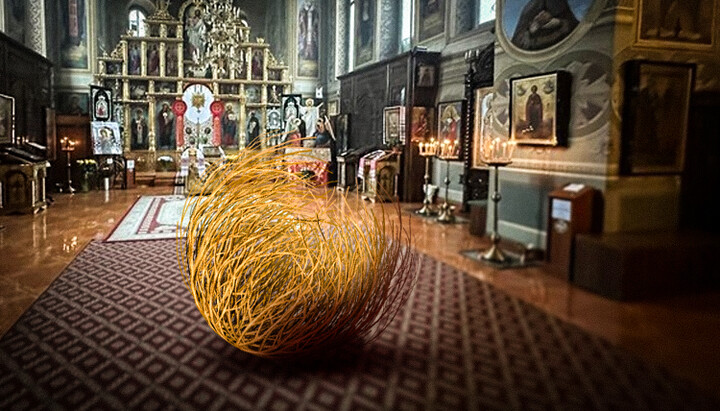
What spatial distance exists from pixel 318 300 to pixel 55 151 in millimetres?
14026

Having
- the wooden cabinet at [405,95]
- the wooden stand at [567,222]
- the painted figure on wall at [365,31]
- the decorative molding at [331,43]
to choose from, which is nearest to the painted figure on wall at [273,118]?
the decorative molding at [331,43]

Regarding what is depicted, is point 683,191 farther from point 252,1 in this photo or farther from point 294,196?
point 252,1

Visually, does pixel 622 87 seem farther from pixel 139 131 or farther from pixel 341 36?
pixel 139 131

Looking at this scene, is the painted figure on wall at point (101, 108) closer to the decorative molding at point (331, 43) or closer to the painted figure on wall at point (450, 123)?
the decorative molding at point (331, 43)

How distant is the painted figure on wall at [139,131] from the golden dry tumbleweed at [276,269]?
51.6 ft

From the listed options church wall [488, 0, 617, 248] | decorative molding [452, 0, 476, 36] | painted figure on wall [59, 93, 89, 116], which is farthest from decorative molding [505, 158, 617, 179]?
painted figure on wall [59, 93, 89, 116]

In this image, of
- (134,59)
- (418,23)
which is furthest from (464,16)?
(134,59)

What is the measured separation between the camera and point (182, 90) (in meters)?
18.2

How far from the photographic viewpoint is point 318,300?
3223mm

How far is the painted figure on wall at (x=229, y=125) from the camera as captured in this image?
18672 millimetres

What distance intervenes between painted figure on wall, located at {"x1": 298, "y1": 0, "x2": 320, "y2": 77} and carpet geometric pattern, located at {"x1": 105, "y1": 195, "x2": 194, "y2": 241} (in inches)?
336

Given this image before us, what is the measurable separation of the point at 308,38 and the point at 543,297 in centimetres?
1643

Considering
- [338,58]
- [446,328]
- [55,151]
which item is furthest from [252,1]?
[446,328]

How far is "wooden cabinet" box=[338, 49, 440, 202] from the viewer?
39.7 ft
